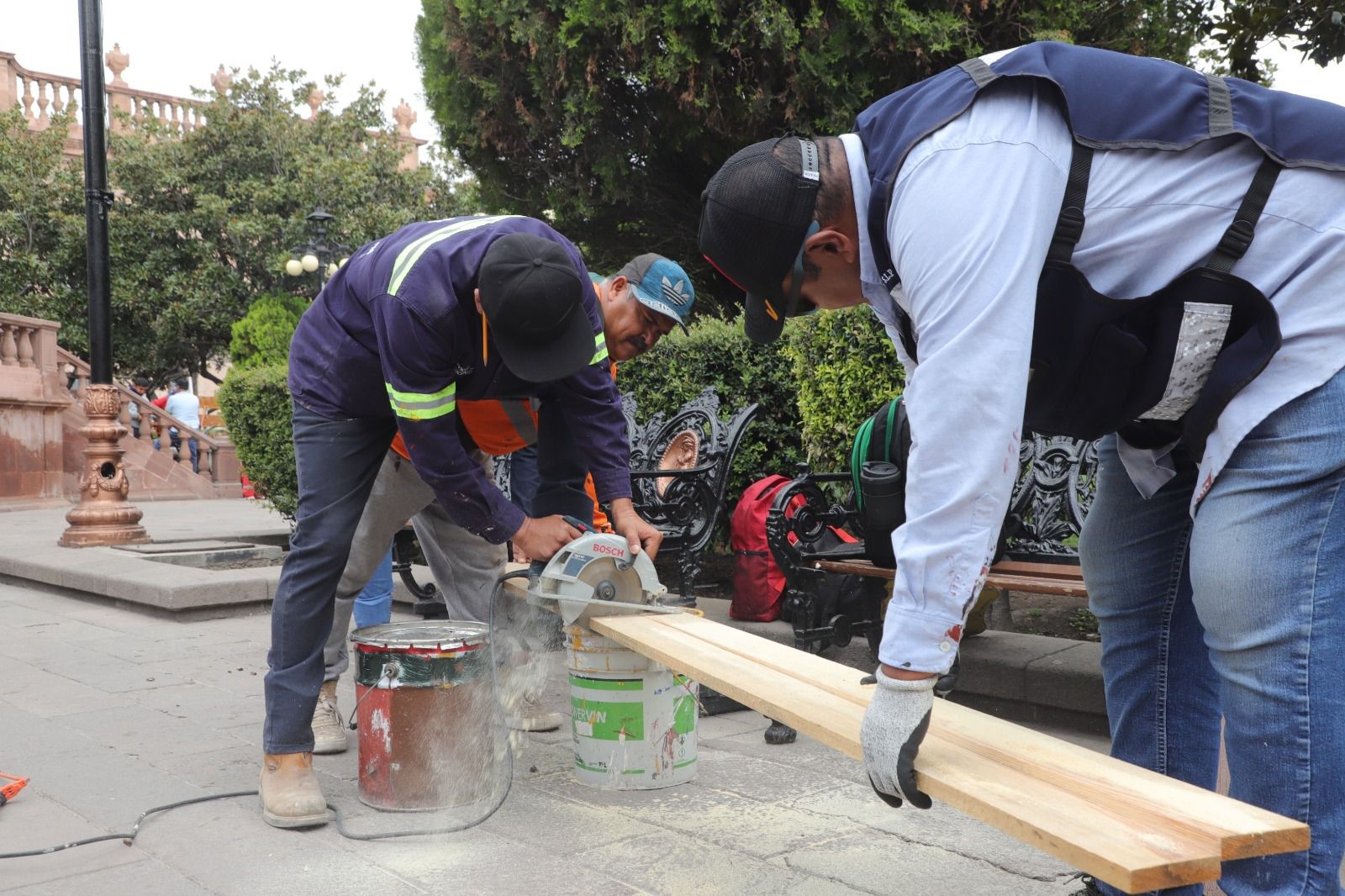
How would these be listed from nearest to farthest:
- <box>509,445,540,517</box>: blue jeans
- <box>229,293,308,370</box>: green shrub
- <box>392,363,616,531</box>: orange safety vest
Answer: <box>392,363,616,531</box>: orange safety vest < <box>509,445,540,517</box>: blue jeans < <box>229,293,308,370</box>: green shrub

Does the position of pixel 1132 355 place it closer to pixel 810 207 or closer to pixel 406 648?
pixel 810 207

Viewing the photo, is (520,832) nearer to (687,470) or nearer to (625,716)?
(625,716)

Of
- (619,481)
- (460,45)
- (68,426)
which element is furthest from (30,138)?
(619,481)

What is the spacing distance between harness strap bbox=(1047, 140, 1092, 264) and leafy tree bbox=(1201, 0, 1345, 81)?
424cm

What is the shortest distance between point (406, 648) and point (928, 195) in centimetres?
214

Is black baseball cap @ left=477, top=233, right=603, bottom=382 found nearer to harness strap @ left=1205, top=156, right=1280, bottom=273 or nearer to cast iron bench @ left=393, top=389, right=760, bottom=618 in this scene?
cast iron bench @ left=393, top=389, right=760, bottom=618

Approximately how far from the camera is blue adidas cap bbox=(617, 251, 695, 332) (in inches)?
143

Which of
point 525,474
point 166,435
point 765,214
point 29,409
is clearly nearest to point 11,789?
point 525,474

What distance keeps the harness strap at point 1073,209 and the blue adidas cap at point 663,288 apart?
200 cm

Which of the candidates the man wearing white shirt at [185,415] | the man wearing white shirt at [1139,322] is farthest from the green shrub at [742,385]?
the man wearing white shirt at [185,415]

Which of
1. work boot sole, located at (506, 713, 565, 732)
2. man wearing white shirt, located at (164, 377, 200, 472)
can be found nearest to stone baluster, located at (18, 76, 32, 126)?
man wearing white shirt, located at (164, 377, 200, 472)

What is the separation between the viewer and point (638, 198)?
38.2 feet

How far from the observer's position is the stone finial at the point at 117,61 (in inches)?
1073

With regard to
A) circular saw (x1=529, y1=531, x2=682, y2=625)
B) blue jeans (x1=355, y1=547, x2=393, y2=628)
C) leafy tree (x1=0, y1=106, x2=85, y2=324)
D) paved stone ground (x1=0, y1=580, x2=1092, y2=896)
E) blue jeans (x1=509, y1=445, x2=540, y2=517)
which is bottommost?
paved stone ground (x1=0, y1=580, x2=1092, y2=896)
